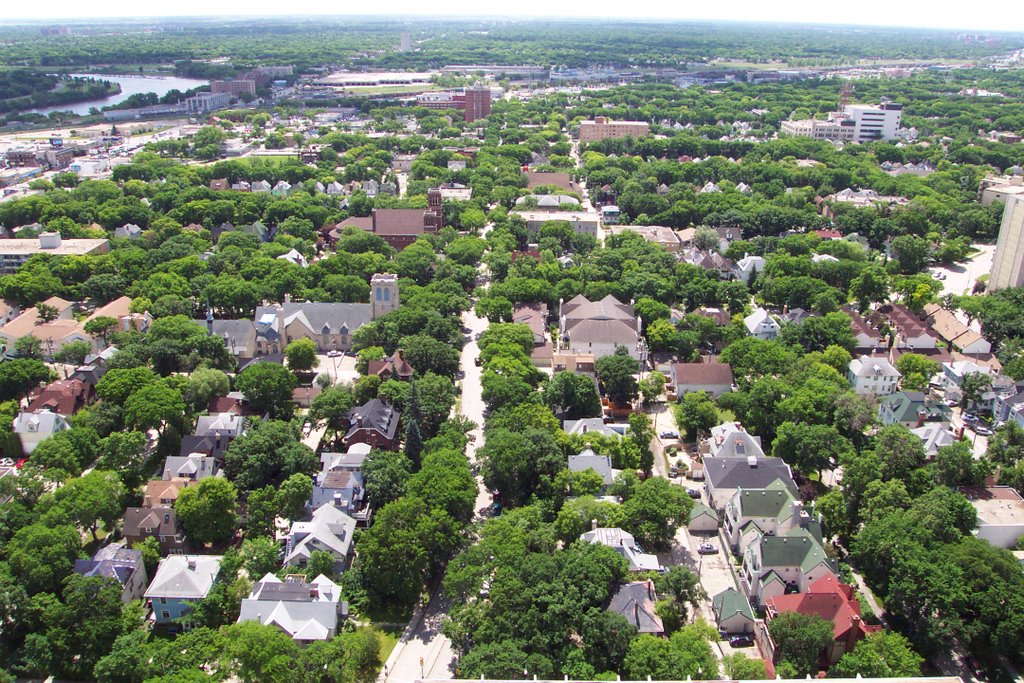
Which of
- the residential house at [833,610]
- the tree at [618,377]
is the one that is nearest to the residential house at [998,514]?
the residential house at [833,610]

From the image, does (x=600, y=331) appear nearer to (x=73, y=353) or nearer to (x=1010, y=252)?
(x=73, y=353)

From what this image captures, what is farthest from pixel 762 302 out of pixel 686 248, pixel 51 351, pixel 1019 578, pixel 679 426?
pixel 51 351

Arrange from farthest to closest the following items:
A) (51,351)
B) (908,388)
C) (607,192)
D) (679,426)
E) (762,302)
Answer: (607,192) → (762,302) → (51,351) → (908,388) → (679,426)

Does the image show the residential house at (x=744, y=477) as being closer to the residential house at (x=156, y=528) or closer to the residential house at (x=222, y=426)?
the residential house at (x=222, y=426)

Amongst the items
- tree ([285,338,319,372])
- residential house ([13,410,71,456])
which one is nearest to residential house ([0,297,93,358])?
residential house ([13,410,71,456])

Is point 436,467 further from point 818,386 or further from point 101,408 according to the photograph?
point 818,386

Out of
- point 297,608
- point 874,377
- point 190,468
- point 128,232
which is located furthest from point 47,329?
point 874,377

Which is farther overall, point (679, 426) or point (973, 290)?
point (973, 290)
